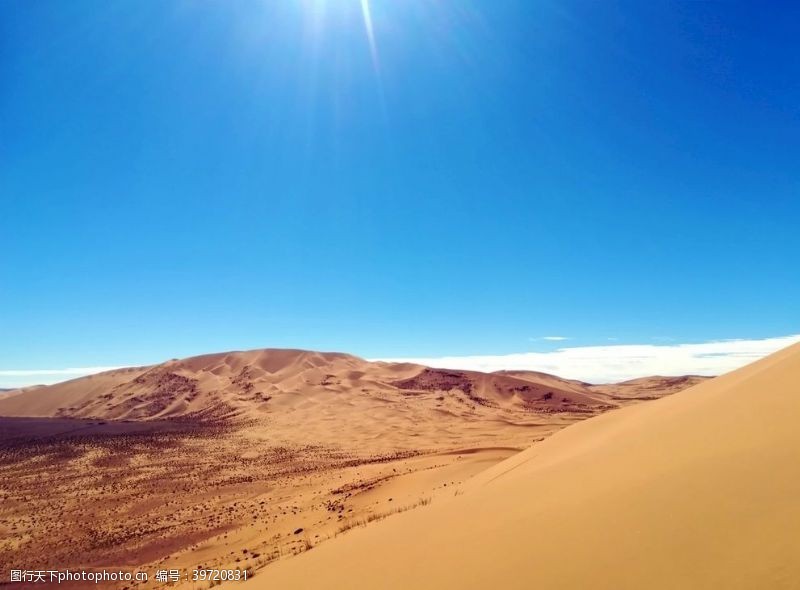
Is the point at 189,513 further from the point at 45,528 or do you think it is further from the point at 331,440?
Answer: the point at 331,440

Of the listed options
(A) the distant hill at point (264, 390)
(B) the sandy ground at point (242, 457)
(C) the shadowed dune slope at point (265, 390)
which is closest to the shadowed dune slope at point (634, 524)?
(B) the sandy ground at point (242, 457)

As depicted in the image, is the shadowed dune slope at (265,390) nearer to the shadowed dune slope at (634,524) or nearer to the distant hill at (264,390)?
the distant hill at (264,390)

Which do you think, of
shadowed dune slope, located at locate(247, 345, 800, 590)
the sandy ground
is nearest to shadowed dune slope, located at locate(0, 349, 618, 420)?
the sandy ground

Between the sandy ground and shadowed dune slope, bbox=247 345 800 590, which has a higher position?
shadowed dune slope, bbox=247 345 800 590

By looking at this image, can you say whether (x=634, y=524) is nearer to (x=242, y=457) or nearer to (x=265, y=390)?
(x=242, y=457)

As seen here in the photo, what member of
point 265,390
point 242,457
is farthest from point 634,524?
point 265,390

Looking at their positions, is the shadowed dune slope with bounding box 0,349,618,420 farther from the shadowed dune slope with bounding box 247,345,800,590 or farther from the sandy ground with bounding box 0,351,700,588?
the shadowed dune slope with bounding box 247,345,800,590
